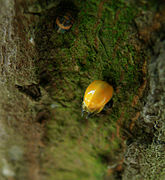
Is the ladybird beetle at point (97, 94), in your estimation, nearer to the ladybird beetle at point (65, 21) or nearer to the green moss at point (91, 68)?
the green moss at point (91, 68)

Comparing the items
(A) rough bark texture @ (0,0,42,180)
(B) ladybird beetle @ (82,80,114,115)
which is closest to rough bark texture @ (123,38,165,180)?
(B) ladybird beetle @ (82,80,114,115)

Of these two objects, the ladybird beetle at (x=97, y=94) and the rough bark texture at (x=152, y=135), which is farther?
the ladybird beetle at (x=97, y=94)

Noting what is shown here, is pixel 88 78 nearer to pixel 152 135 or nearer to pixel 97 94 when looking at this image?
pixel 97 94

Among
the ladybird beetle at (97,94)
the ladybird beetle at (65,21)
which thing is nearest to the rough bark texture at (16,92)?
the ladybird beetle at (65,21)

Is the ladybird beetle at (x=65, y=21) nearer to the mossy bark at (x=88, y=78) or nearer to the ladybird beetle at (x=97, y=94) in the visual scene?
the mossy bark at (x=88, y=78)

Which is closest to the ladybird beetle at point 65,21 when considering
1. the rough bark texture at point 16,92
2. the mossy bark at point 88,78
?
the mossy bark at point 88,78

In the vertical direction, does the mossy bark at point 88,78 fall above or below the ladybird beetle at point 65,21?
below

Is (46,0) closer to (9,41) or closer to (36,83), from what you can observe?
(9,41)
